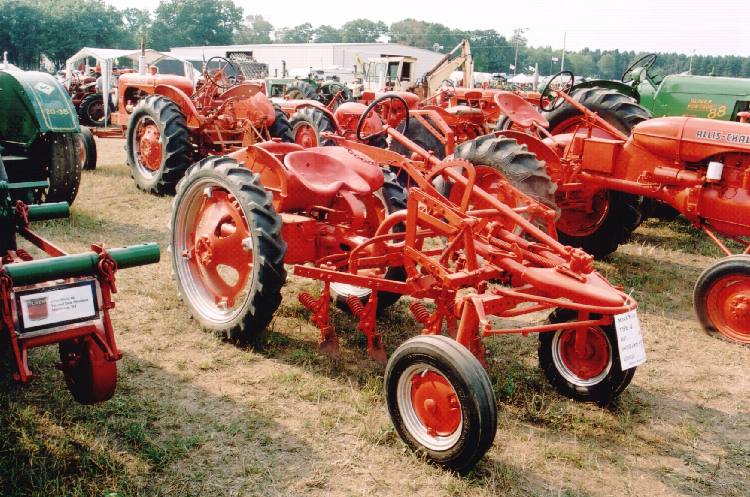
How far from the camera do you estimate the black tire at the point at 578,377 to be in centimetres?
344

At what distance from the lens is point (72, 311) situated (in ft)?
8.07

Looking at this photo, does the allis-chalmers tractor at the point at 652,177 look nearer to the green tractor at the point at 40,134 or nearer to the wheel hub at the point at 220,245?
the wheel hub at the point at 220,245

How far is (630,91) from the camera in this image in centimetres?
895

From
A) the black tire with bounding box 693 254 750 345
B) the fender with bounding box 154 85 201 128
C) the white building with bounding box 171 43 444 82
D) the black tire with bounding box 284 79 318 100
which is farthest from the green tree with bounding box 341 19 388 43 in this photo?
the black tire with bounding box 693 254 750 345

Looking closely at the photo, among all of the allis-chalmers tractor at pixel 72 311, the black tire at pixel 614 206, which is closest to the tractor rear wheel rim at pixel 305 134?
the black tire at pixel 614 206

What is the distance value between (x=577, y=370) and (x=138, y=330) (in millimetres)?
2821

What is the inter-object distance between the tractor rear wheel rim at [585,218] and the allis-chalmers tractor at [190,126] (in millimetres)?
4317

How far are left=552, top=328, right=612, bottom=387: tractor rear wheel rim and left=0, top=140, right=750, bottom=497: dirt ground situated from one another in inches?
6.1

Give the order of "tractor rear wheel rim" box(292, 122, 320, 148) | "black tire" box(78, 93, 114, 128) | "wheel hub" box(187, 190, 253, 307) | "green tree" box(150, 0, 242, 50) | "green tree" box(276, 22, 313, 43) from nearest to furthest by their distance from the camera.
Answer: "wheel hub" box(187, 190, 253, 307)
"tractor rear wheel rim" box(292, 122, 320, 148)
"black tire" box(78, 93, 114, 128)
"green tree" box(150, 0, 242, 50)
"green tree" box(276, 22, 313, 43)

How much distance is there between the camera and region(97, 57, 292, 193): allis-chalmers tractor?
27.8 ft

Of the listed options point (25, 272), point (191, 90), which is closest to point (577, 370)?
point (25, 272)

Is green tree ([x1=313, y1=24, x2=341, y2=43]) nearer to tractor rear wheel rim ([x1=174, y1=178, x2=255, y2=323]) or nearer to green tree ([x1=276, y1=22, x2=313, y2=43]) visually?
green tree ([x1=276, y1=22, x2=313, y2=43])

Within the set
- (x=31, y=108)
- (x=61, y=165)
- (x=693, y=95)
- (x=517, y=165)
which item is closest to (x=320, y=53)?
(x=693, y=95)

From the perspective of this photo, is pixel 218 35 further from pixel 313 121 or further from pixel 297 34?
pixel 313 121
